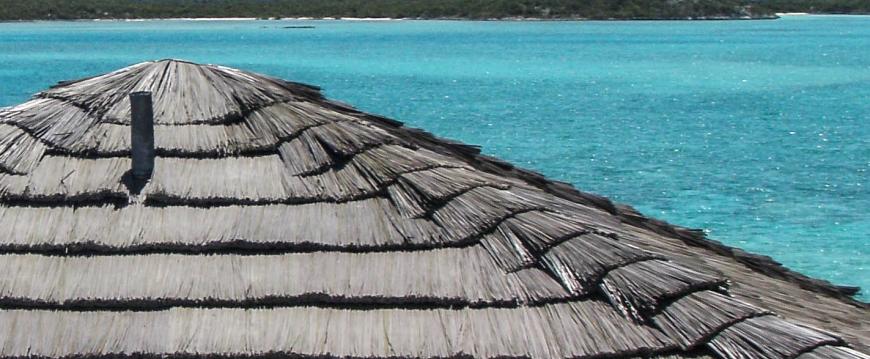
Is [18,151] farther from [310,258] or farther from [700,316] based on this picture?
[700,316]

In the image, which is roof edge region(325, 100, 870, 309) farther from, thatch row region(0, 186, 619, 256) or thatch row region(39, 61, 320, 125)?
thatch row region(0, 186, 619, 256)

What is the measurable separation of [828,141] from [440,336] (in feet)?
100

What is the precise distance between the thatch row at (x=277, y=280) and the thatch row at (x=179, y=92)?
63 centimetres

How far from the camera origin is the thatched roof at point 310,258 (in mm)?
4543

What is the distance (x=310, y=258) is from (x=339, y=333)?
0.31m

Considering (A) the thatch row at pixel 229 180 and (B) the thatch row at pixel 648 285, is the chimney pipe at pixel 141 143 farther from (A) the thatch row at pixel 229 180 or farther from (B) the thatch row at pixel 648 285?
(B) the thatch row at pixel 648 285

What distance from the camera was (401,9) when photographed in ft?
462

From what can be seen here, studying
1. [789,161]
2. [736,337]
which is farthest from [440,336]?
[789,161]

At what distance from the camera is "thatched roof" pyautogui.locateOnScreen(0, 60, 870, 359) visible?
14.9 ft

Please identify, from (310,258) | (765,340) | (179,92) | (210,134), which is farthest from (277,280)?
(765,340)

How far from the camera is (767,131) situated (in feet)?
120

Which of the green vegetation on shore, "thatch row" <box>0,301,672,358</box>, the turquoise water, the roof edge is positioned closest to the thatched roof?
"thatch row" <box>0,301,672,358</box>

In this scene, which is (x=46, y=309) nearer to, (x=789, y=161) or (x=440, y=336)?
(x=440, y=336)

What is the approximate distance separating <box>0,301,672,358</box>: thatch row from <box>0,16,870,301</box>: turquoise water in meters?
13.8
